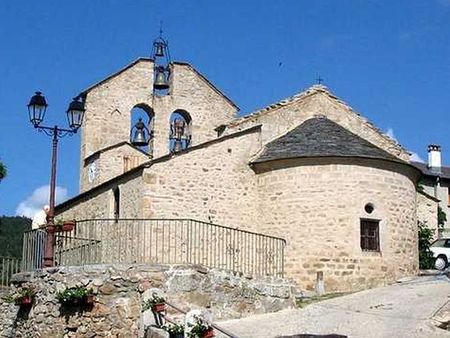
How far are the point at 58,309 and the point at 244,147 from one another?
983 centimetres

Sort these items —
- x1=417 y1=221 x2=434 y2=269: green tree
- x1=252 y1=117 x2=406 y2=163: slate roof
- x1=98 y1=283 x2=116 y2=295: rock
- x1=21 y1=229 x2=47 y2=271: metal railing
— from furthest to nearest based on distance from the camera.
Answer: x1=417 y1=221 x2=434 y2=269: green tree
x1=252 y1=117 x2=406 y2=163: slate roof
x1=21 y1=229 x2=47 y2=271: metal railing
x1=98 y1=283 x2=116 y2=295: rock

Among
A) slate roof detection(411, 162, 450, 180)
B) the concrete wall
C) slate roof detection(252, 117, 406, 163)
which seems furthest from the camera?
slate roof detection(411, 162, 450, 180)

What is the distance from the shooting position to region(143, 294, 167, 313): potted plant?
660 inches

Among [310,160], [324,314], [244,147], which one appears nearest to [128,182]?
[244,147]

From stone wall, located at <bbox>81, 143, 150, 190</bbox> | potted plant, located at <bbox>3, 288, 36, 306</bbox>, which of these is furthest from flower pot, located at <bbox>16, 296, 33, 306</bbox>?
stone wall, located at <bbox>81, 143, 150, 190</bbox>

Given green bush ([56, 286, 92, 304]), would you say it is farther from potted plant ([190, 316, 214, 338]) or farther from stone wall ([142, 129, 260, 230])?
stone wall ([142, 129, 260, 230])

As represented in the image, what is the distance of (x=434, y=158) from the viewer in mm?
53062

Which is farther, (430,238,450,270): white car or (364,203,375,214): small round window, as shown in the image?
(430,238,450,270): white car

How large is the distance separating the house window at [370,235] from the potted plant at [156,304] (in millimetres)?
8998

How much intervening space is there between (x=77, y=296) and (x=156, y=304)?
1.74 meters

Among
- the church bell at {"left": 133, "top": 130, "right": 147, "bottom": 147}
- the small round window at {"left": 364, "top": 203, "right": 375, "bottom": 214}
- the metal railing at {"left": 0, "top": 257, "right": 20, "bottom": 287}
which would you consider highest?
the church bell at {"left": 133, "top": 130, "right": 147, "bottom": 147}

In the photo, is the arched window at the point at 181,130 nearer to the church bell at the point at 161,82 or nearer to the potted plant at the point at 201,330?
the church bell at the point at 161,82

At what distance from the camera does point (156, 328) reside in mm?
16453

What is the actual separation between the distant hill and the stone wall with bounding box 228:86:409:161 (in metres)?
11.0
